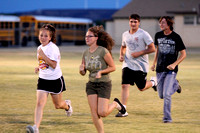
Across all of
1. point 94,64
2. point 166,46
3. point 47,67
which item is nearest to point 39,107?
point 47,67

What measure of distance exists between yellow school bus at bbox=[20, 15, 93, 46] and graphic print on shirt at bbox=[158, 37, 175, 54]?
37.3 metres

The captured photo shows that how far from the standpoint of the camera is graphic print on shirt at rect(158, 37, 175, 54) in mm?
9530

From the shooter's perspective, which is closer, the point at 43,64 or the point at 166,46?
the point at 43,64

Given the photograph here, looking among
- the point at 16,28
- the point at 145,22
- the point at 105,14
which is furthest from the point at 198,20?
the point at 105,14

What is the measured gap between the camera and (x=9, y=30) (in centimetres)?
4853

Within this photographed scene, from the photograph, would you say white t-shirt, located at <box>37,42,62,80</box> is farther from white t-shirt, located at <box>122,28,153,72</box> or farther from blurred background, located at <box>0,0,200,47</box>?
blurred background, located at <box>0,0,200,47</box>

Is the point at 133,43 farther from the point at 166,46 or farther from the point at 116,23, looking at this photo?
the point at 116,23

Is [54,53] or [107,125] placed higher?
[54,53]

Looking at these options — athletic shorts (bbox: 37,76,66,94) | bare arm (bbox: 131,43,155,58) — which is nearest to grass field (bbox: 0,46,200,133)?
athletic shorts (bbox: 37,76,66,94)

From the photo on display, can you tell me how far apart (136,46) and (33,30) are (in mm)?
41081

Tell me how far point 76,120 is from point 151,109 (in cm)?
210

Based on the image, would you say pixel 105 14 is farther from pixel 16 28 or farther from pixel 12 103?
pixel 12 103

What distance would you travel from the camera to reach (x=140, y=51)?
33.9 feet

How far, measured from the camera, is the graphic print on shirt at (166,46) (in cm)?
953
